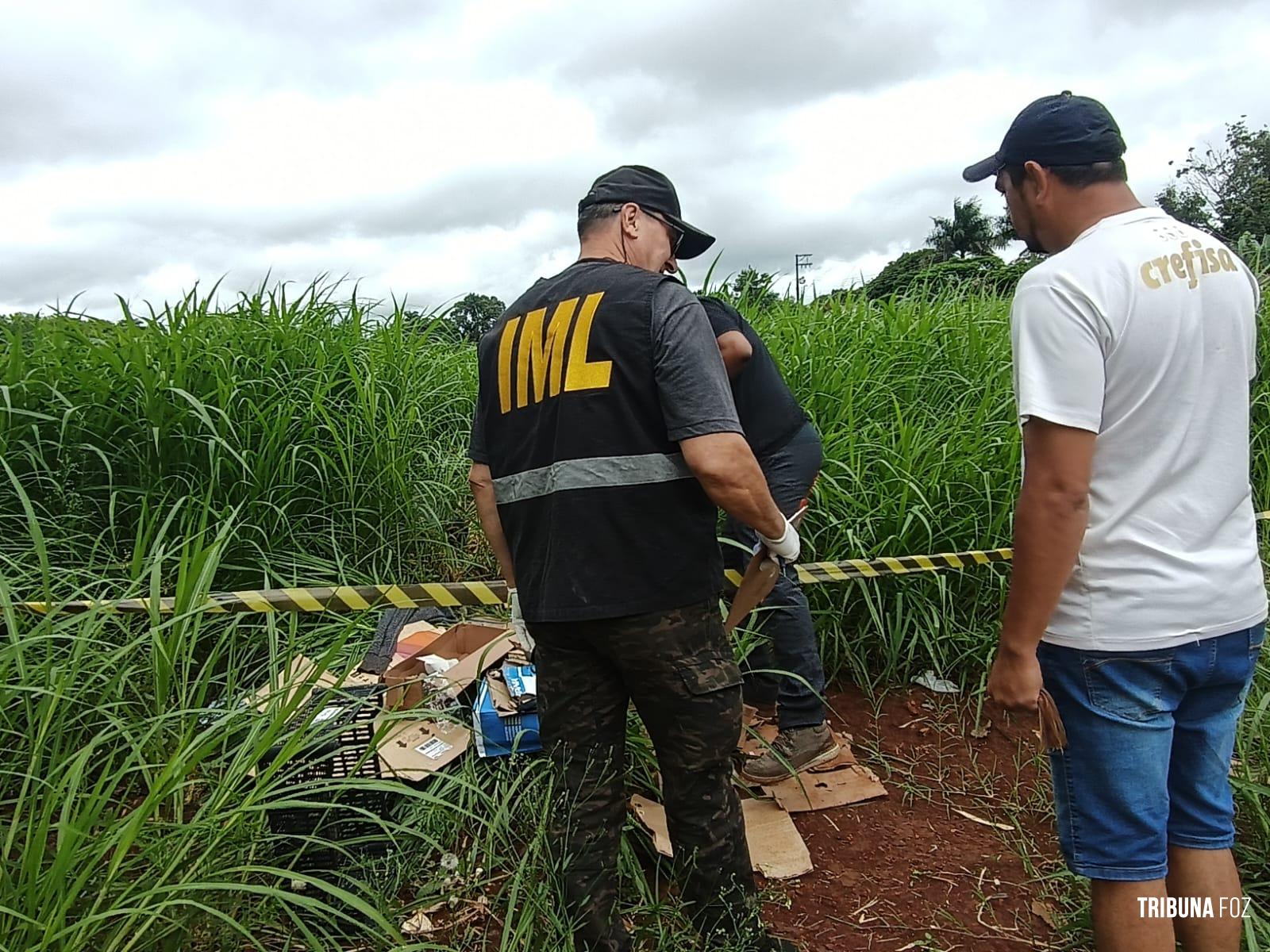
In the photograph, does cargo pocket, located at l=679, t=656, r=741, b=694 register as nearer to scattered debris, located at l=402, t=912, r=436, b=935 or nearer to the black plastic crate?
the black plastic crate

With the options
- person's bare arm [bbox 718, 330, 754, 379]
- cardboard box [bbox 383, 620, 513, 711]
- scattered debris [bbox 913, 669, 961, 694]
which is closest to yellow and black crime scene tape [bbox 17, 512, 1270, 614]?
cardboard box [bbox 383, 620, 513, 711]

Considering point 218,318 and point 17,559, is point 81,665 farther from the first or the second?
point 218,318

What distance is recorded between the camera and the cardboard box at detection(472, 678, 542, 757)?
2.27 m

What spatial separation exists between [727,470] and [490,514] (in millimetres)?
732

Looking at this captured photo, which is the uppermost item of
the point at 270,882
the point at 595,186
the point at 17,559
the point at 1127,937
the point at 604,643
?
the point at 595,186

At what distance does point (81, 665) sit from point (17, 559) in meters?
0.98

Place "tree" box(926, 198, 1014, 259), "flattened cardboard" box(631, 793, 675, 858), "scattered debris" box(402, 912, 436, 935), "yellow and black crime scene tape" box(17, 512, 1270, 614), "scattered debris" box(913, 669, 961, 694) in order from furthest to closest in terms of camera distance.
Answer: "tree" box(926, 198, 1014, 259) < "scattered debris" box(913, 669, 961, 694) < "flattened cardboard" box(631, 793, 675, 858) < "yellow and black crime scene tape" box(17, 512, 1270, 614) < "scattered debris" box(402, 912, 436, 935)

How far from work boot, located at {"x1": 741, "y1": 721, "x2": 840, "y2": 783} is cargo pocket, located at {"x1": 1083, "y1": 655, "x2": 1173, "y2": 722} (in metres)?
1.36

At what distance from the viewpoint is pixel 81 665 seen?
1848 mm

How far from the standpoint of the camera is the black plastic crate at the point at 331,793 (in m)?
1.82

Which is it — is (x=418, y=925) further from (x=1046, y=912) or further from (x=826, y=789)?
(x=1046, y=912)

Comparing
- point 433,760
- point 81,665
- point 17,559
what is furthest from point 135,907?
point 17,559

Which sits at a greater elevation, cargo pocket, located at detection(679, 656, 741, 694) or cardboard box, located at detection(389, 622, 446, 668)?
cargo pocket, located at detection(679, 656, 741, 694)

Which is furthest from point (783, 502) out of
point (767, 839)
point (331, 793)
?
point (331, 793)
